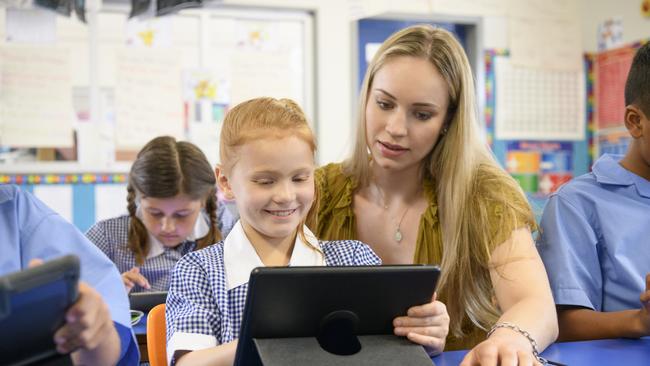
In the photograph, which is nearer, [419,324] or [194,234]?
[419,324]

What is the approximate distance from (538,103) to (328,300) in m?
4.08

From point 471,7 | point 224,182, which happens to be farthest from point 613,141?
point 224,182

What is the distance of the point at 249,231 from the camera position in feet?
4.17

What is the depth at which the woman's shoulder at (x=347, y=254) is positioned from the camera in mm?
1311

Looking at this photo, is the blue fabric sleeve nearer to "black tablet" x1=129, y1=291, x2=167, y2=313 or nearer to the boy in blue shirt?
the boy in blue shirt

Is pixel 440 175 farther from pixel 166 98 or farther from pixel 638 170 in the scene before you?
pixel 166 98

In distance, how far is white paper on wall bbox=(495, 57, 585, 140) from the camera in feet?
15.1

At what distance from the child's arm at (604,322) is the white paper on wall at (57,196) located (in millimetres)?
2925

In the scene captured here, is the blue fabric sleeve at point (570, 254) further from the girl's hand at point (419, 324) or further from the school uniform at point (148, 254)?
the school uniform at point (148, 254)

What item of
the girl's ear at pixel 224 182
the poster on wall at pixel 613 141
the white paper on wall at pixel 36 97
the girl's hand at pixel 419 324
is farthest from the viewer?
the poster on wall at pixel 613 141

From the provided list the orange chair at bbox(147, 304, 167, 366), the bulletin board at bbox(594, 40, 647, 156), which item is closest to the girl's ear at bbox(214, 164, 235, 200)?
the orange chair at bbox(147, 304, 167, 366)

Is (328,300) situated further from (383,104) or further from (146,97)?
(146,97)

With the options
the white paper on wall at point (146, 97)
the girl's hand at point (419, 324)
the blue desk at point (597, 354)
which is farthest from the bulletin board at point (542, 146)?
the girl's hand at point (419, 324)

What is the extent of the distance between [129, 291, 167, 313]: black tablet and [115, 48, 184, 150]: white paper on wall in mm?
2114
